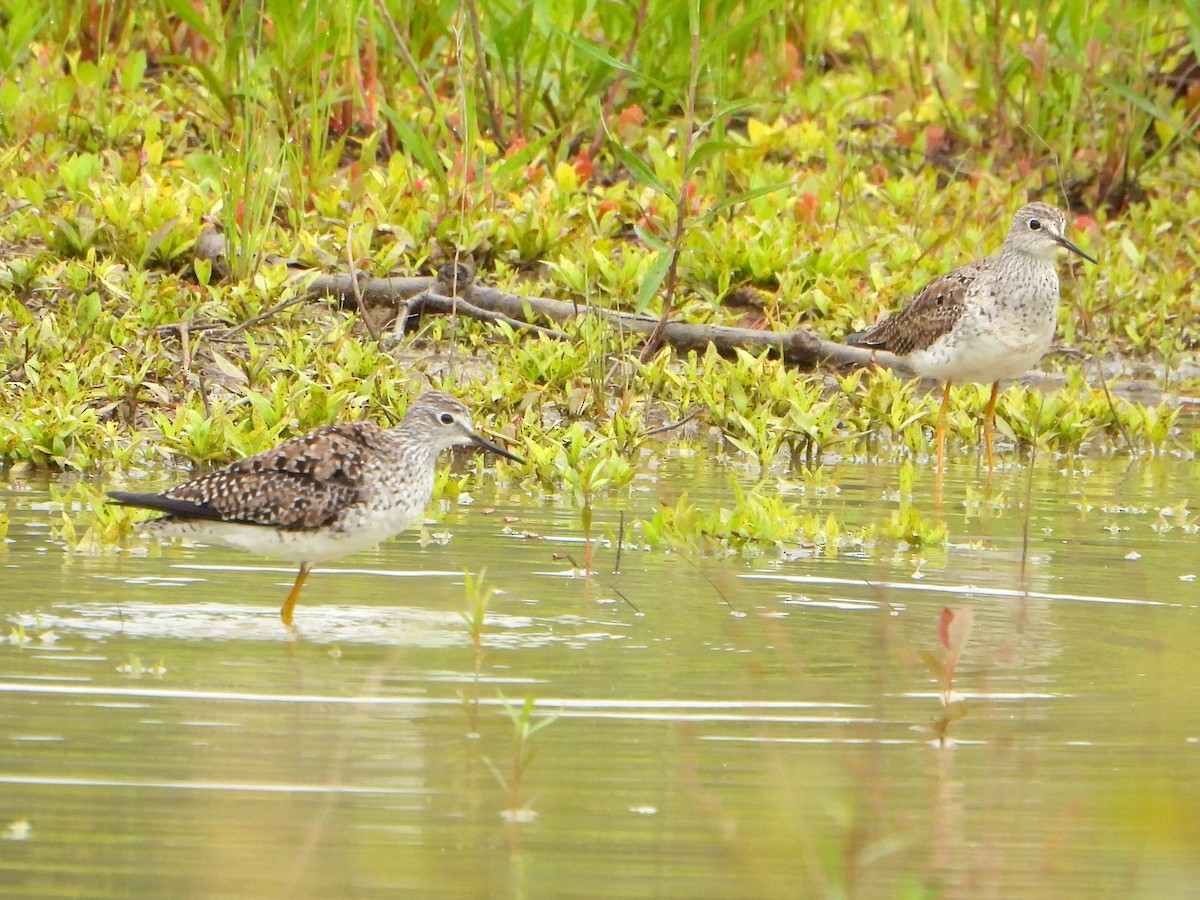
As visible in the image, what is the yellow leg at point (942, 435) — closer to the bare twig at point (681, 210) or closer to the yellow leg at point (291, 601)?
the bare twig at point (681, 210)

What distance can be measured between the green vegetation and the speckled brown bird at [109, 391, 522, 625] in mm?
707

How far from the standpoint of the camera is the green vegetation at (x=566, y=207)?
33.1 feet

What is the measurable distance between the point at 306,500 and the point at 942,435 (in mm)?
4452

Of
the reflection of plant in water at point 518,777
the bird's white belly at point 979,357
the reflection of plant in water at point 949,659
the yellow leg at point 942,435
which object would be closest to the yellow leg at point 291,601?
the reflection of plant in water at point 518,777

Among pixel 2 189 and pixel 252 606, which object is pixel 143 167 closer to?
pixel 2 189

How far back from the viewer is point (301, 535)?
276 inches

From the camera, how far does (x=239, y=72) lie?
485 inches

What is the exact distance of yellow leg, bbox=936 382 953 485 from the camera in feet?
33.2

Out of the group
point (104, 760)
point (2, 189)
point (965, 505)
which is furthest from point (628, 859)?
point (2, 189)

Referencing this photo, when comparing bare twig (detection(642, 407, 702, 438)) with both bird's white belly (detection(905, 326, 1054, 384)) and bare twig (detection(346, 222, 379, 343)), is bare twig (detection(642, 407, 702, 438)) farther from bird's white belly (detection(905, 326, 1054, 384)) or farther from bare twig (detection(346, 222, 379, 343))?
bare twig (detection(346, 222, 379, 343))

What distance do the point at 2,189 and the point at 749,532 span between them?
5.93m

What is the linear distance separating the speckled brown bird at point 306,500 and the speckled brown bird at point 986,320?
13.2ft

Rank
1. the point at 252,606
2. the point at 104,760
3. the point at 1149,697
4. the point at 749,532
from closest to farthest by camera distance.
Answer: the point at 104,760
the point at 1149,697
the point at 252,606
the point at 749,532

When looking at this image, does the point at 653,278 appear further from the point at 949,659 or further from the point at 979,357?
the point at 949,659
